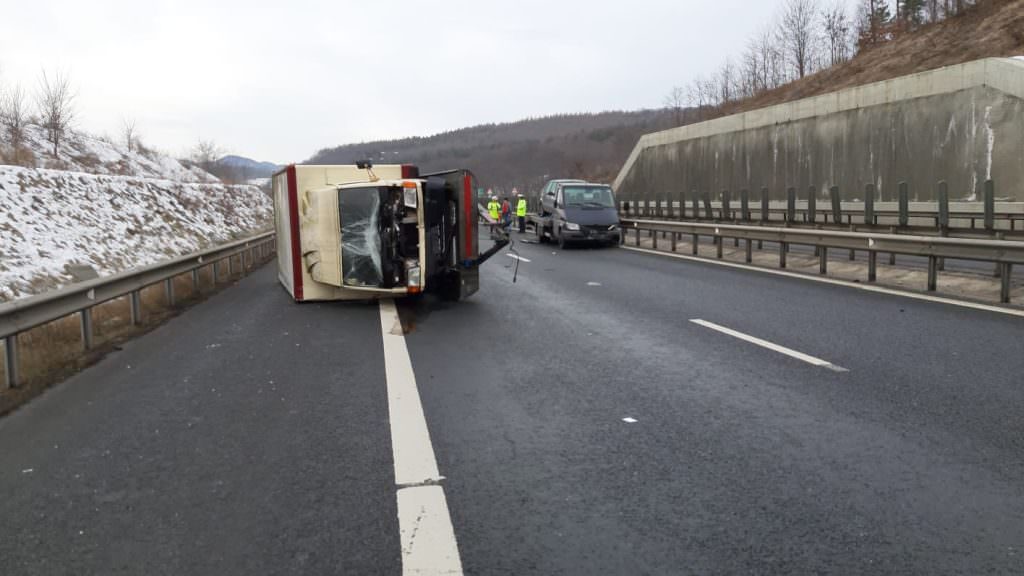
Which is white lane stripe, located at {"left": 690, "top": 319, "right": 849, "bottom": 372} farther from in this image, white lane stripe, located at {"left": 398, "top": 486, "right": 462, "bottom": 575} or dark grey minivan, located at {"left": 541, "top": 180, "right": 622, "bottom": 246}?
dark grey minivan, located at {"left": 541, "top": 180, "right": 622, "bottom": 246}

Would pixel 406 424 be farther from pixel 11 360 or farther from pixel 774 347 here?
pixel 774 347

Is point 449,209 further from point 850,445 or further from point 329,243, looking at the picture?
point 850,445

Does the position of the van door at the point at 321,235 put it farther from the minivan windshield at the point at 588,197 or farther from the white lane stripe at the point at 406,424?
the minivan windshield at the point at 588,197

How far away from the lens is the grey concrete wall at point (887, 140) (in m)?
25.0

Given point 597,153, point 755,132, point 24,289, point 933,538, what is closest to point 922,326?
point 933,538

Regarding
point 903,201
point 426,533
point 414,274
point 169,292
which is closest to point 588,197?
point 903,201

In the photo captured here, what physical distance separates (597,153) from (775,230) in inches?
4692

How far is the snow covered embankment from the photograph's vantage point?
16297 mm

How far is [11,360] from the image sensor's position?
22.0 ft

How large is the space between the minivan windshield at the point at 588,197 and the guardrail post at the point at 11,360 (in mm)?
19453

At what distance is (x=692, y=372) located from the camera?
6.77 metres

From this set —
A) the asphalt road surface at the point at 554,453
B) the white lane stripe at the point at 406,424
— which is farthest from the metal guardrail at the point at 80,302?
the white lane stripe at the point at 406,424

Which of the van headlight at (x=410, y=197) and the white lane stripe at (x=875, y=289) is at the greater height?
the van headlight at (x=410, y=197)

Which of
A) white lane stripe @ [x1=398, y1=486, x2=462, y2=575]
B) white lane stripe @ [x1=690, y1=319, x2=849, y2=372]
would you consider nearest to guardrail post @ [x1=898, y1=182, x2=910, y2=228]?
white lane stripe @ [x1=690, y1=319, x2=849, y2=372]
